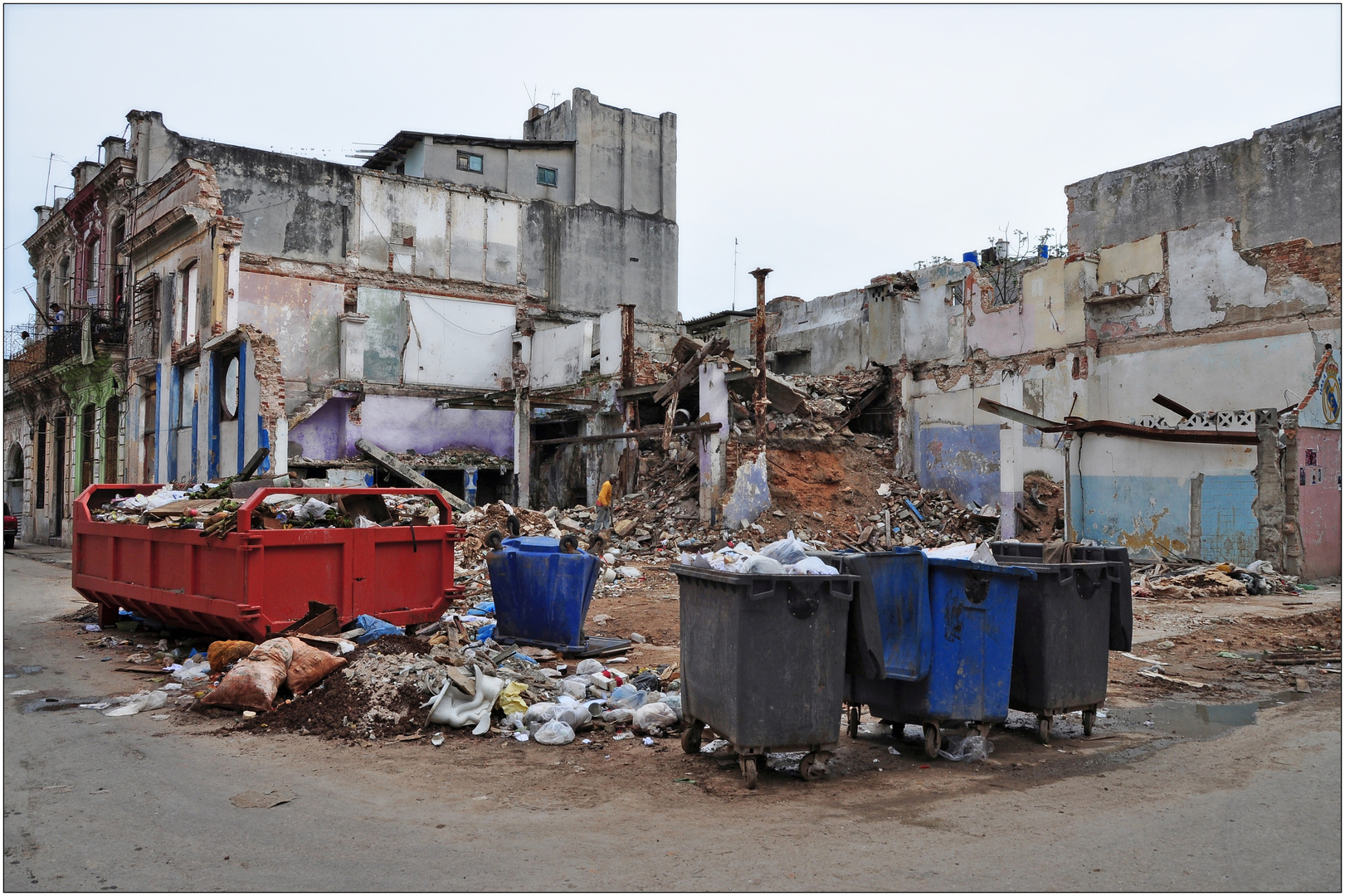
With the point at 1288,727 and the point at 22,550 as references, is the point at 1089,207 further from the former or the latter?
the point at 22,550

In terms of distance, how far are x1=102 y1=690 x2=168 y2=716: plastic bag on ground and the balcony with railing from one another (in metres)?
22.2

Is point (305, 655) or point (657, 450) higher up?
point (657, 450)

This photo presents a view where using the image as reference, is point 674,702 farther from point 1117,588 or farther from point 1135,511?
point 1135,511

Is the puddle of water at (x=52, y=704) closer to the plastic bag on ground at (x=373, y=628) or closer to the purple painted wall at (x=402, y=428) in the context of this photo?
the plastic bag on ground at (x=373, y=628)

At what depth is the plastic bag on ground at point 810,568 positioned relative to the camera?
16.0 feet

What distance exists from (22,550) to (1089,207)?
2836 centimetres

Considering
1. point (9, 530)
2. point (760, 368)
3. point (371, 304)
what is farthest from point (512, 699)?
point (9, 530)

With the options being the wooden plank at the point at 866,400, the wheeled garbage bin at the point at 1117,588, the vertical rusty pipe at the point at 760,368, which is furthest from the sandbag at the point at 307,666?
the wooden plank at the point at 866,400

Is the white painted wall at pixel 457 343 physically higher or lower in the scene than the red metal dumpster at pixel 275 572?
higher

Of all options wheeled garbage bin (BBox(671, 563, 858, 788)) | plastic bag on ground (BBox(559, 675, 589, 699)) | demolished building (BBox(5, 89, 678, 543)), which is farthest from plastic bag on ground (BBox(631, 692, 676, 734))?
demolished building (BBox(5, 89, 678, 543))

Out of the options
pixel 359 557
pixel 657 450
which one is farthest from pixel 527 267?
pixel 359 557

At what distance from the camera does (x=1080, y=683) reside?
18.9 ft

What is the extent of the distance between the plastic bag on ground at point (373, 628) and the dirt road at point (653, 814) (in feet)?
5.23

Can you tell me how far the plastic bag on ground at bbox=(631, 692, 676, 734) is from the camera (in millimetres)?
5863
